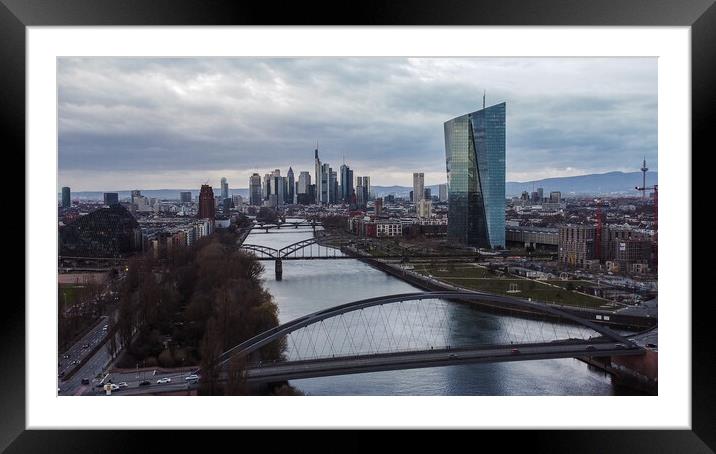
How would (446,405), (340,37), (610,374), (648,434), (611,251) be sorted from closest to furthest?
(648,434) → (340,37) → (446,405) → (610,374) → (611,251)

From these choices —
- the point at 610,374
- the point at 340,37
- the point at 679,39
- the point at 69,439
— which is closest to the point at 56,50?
the point at 340,37

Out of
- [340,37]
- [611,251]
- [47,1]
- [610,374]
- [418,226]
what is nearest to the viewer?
[47,1]

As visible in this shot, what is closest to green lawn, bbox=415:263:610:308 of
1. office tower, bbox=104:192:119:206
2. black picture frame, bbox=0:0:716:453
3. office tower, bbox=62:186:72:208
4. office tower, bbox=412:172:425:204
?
office tower, bbox=412:172:425:204

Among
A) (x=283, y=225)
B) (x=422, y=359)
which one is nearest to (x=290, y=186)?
(x=283, y=225)

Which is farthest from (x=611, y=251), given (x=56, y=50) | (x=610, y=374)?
(x=56, y=50)

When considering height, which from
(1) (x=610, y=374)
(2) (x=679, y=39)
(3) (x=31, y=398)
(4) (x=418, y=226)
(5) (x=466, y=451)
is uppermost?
(2) (x=679, y=39)

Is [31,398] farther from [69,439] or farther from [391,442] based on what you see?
[391,442]

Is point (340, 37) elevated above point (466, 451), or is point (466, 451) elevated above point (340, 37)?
point (340, 37)

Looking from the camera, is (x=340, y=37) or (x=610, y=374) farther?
(x=610, y=374)

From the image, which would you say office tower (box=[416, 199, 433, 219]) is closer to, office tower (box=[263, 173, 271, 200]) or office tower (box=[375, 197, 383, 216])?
office tower (box=[375, 197, 383, 216])
